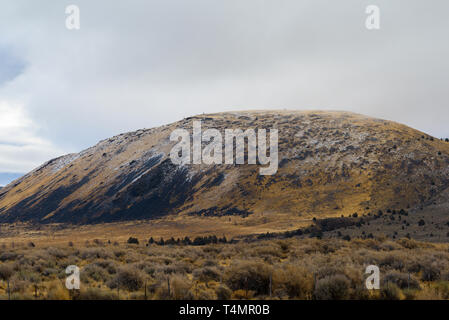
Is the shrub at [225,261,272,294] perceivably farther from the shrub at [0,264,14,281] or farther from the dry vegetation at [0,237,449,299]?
the shrub at [0,264,14,281]

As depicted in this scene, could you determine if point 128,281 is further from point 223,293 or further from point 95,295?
point 223,293

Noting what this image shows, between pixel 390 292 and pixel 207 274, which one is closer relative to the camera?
pixel 390 292

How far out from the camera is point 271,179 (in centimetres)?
6234

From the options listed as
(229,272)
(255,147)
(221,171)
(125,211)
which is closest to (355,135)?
(255,147)

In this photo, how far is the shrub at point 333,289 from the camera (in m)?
8.69

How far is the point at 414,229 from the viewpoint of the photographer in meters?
30.4

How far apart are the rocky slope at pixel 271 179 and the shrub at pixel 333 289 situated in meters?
39.9

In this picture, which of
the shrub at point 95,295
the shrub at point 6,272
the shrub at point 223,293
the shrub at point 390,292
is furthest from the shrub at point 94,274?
the shrub at point 390,292

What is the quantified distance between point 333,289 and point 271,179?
53.9 m

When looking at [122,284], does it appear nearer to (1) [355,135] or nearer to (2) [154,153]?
(1) [355,135]

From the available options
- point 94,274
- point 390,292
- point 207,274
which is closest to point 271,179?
point 207,274

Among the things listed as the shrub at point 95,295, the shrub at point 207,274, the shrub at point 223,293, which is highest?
the shrub at point 95,295

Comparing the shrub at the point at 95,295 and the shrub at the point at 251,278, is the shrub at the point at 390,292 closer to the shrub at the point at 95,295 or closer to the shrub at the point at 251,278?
the shrub at the point at 251,278

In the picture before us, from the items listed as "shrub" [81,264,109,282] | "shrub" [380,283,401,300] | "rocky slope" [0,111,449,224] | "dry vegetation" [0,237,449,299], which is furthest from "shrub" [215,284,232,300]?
"rocky slope" [0,111,449,224]
